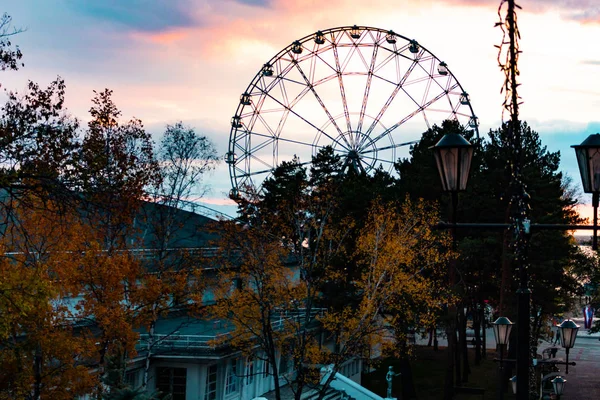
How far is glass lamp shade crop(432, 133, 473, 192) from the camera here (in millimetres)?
6734

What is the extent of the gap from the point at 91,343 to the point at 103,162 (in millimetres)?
8457

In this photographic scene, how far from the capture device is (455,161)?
6.74 m

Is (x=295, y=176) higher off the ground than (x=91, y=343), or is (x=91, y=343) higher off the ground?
(x=295, y=176)

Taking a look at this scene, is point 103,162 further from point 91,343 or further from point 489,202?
point 489,202

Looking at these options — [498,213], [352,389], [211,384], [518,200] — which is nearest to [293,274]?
[211,384]

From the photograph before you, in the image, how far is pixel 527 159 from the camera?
3959 centimetres

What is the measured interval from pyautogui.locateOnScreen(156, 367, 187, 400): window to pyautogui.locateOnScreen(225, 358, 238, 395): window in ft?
7.38

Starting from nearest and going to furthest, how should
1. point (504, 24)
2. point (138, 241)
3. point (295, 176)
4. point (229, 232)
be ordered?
point (504, 24), point (138, 241), point (229, 232), point (295, 176)

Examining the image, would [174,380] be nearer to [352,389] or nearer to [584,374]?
[352,389]

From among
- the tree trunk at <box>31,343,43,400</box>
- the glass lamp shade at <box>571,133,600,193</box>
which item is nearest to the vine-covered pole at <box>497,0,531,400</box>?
the glass lamp shade at <box>571,133,600,193</box>

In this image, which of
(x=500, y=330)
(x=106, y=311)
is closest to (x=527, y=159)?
(x=500, y=330)

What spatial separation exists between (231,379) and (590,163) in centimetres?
2495

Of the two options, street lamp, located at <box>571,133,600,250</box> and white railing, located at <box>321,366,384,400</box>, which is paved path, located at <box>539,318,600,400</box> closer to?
white railing, located at <box>321,366,384,400</box>

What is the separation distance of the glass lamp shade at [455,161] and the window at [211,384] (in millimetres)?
22581
